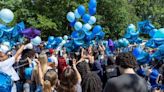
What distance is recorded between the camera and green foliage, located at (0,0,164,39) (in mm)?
Answer: 33906

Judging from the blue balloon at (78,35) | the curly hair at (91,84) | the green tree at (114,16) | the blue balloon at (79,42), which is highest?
the green tree at (114,16)

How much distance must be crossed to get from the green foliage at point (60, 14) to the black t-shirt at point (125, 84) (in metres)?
28.8

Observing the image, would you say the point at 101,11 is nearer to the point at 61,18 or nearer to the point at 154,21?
the point at 61,18

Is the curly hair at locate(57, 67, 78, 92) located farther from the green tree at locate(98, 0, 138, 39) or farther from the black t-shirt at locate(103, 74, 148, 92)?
the green tree at locate(98, 0, 138, 39)

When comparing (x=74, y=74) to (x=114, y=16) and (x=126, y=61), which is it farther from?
(x=114, y=16)

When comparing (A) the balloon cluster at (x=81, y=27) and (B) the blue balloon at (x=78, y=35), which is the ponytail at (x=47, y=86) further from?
(B) the blue balloon at (x=78, y=35)

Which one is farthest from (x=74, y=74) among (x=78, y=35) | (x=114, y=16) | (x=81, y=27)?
(x=114, y=16)

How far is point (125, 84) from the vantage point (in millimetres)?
4324

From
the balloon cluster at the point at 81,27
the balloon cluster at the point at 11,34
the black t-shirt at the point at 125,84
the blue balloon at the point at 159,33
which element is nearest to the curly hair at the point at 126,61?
the black t-shirt at the point at 125,84

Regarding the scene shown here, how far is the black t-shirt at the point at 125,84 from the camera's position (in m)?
4.29

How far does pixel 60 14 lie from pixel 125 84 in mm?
30422

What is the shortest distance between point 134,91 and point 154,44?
3465 millimetres

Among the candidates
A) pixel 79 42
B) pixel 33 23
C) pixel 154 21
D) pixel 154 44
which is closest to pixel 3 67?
pixel 154 44

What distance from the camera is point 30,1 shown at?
3578 cm
